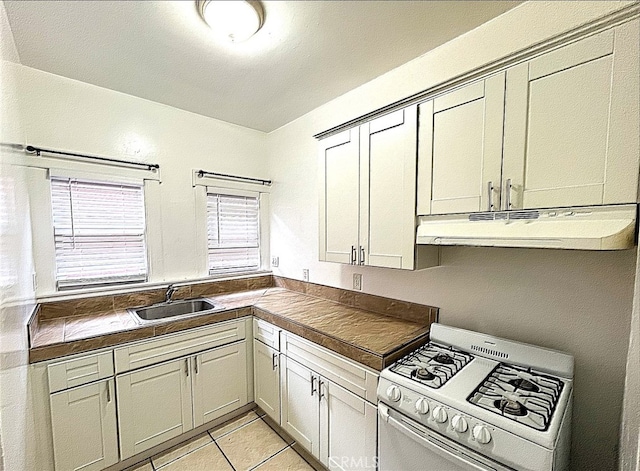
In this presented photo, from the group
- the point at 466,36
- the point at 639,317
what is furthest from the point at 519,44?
the point at 639,317

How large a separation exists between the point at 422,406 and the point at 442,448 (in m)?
0.14

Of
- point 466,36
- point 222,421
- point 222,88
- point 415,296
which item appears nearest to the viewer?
point 466,36

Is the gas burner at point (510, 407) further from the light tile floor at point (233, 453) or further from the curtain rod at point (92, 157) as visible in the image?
the curtain rod at point (92, 157)

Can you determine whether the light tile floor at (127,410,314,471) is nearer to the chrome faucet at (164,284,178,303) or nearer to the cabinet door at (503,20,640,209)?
the chrome faucet at (164,284,178,303)

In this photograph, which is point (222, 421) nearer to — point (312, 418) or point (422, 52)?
point (312, 418)

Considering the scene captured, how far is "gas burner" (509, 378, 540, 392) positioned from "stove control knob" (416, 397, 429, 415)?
386 mm

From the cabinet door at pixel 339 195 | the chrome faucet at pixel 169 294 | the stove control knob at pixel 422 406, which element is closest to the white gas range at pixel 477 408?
the stove control knob at pixel 422 406

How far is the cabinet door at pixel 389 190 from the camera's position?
1.45 meters

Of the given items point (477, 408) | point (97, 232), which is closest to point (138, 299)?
point (97, 232)

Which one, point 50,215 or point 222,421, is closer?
point 50,215

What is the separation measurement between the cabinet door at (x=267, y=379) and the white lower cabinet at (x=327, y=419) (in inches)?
3.2

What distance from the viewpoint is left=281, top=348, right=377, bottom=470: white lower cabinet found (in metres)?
1.35

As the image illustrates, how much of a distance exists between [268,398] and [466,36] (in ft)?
8.56

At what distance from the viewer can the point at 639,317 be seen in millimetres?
857
